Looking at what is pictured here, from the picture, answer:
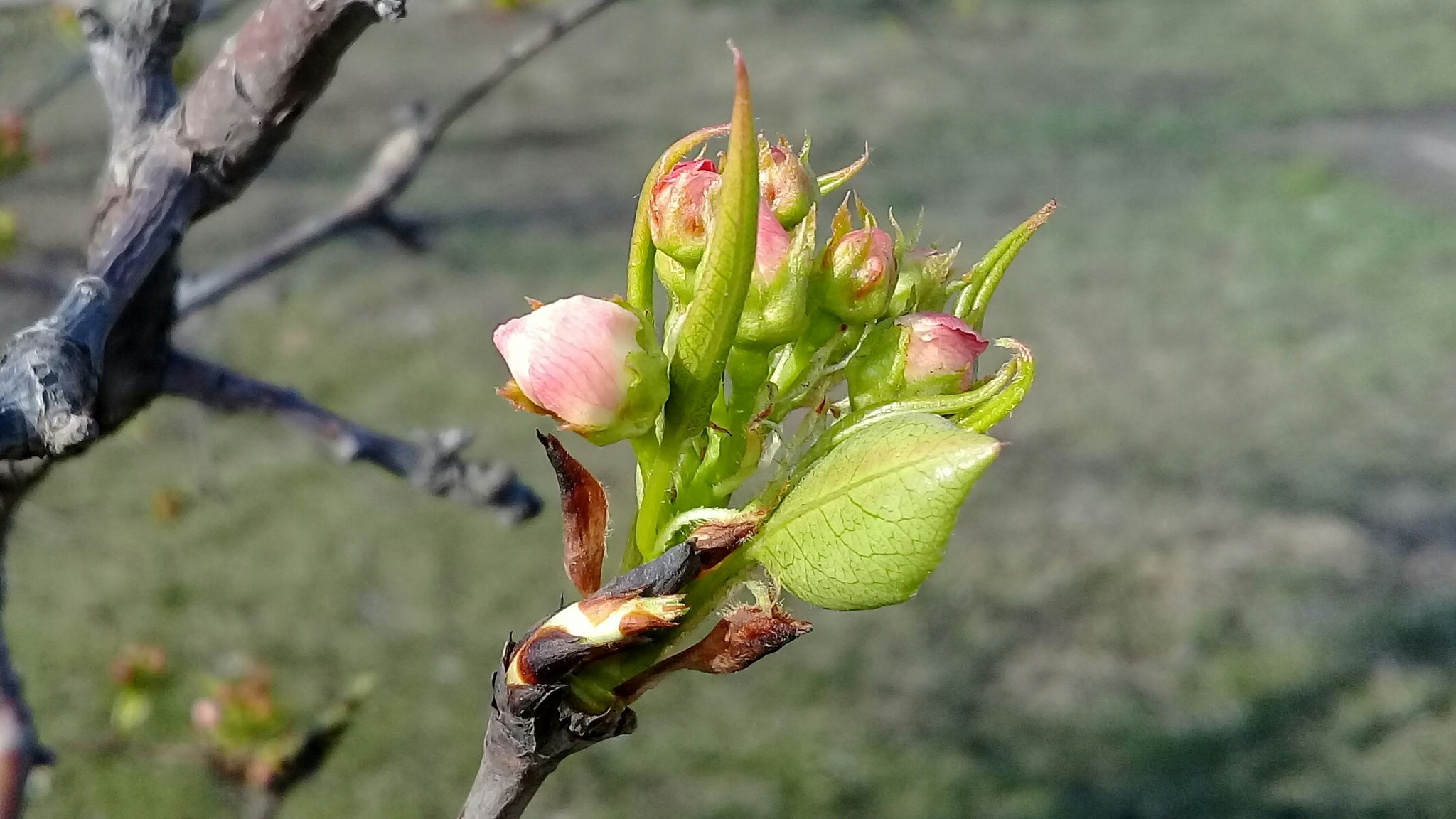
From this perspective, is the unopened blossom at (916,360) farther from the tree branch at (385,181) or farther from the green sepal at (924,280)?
the tree branch at (385,181)

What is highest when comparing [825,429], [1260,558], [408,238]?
[825,429]

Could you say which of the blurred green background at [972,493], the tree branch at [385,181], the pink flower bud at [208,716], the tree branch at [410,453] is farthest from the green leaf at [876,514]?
the pink flower bud at [208,716]

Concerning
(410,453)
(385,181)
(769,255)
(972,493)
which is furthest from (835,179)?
(972,493)

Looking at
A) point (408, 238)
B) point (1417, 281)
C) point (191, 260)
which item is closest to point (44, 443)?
point (408, 238)

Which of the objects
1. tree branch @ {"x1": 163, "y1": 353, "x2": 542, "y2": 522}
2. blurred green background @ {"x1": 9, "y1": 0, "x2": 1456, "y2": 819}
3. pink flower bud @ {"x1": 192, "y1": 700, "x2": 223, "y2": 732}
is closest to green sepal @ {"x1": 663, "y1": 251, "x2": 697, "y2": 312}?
tree branch @ {"x1": 163, "y1": 353, "x2": 542, "y2": 522}

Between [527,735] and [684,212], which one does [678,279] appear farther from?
[527,735]

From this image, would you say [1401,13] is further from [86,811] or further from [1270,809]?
[86,811]

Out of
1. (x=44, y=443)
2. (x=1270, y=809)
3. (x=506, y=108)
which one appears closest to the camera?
(x=44, y=443)
